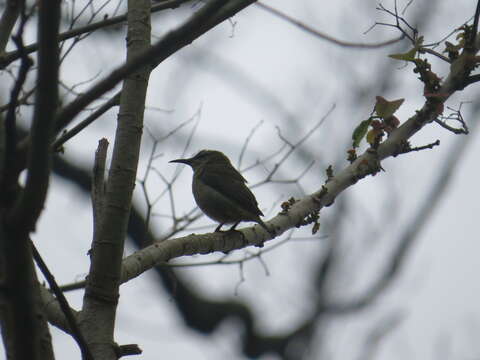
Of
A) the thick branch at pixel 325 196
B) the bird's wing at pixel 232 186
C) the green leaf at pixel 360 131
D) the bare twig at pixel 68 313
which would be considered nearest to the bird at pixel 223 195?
the bird's wing at pixel 232 186

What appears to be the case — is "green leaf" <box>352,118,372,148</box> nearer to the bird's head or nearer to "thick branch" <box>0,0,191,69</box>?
"thick branch" <box>0,0,191,69</box>

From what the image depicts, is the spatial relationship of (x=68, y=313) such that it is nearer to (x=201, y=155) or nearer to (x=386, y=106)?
(x=386, y=106)

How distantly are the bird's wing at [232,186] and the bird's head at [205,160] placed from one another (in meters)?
0.37

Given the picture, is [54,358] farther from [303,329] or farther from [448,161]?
[448,161]

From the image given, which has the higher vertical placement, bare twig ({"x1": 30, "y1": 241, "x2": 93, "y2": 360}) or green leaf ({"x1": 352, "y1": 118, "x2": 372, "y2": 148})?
green leaf ({"x1": 352, "y1": 118, "x2": 372, "y2": 148})

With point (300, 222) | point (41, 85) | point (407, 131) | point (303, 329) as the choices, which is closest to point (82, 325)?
point (41, 85)

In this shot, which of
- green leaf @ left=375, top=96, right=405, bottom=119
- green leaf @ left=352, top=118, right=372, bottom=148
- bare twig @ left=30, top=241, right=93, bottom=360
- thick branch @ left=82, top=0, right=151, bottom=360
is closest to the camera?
bare twig @ left=30, top=241, right=93, bottom=360

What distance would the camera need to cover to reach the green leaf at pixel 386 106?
3990 mm

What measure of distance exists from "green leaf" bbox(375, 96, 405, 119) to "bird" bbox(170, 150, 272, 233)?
6.67 feet

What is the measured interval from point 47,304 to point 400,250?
36.1ft

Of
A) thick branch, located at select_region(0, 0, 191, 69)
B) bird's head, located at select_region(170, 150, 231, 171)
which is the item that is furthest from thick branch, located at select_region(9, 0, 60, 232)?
bird's head, located at select_region(170, 150, 231, 171)

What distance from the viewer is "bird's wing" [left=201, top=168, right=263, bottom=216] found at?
20.5 ft

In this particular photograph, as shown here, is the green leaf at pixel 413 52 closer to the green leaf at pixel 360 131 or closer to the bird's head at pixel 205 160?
the green leaf at pixel 360 131

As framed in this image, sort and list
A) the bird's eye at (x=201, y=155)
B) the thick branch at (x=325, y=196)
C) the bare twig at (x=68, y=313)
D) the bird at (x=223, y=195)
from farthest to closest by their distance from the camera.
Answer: the bird's eye at (x=201, y=155) < the bird at (x=223, y=195) < the thick branch at (x=325, y=196) < the bare twig at (x=68, y=313)
